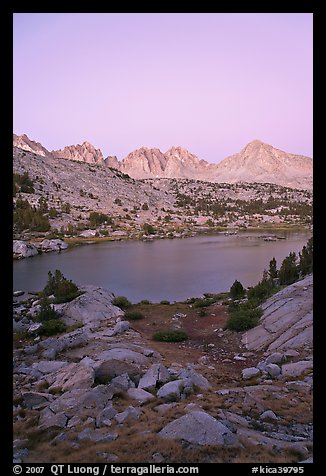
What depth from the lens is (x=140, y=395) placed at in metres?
5.90

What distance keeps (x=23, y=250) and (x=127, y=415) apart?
1107 inches

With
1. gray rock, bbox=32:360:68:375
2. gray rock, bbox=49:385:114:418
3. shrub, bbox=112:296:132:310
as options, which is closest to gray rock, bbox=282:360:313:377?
gray rock, bbox=49:385:114:418

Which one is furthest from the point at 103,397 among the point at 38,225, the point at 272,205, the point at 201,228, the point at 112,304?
the point at 272,205

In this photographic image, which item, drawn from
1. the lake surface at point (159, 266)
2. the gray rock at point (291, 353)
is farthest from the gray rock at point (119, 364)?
the lake surface at point (159, 266)

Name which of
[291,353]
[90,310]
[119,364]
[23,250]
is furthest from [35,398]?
[23,250]

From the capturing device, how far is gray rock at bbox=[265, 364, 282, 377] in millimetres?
7141

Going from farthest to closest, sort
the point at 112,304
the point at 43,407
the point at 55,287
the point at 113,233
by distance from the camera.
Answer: the point at 113,233
the point at 55,287
the point at 112,304
the point at 43,407

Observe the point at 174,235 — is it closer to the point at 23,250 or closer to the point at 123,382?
the point at 23,250

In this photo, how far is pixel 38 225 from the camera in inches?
1567

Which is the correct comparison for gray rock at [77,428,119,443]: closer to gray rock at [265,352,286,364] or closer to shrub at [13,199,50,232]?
gray rock at [265,352,286,364]

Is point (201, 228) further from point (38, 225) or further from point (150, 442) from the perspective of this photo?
point (150, 442)

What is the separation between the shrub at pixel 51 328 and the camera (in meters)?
11.0
